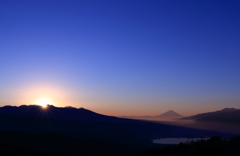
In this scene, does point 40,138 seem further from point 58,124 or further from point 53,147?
point 58,124

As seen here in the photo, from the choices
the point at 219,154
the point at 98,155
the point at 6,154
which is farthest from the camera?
the point at 98,155

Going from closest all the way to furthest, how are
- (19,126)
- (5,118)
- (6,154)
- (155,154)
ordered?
(155,154), (6,154), (19,126), (5,118)

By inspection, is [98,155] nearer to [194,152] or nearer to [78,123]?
[194,152]

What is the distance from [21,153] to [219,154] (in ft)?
106

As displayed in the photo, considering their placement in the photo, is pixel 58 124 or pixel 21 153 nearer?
pixel 21 153

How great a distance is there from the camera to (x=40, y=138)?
67.8 meters

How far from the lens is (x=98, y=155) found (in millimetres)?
54031

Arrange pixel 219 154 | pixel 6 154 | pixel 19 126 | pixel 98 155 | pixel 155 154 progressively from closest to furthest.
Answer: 1. pixel 219 154
2. pixel 155 154
3. pixel 6 154
4. pixel 98 155
5. pixel 19 126

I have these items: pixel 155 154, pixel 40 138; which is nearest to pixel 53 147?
pixel 40 138

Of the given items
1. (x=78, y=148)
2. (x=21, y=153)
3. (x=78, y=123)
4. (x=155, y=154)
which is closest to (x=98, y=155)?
(x=78, y=148)

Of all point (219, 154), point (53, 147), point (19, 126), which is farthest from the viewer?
point (19, 126)

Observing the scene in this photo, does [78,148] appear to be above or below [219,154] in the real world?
below

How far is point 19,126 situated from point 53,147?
82.6m

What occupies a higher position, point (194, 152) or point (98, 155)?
point (194, 152)
